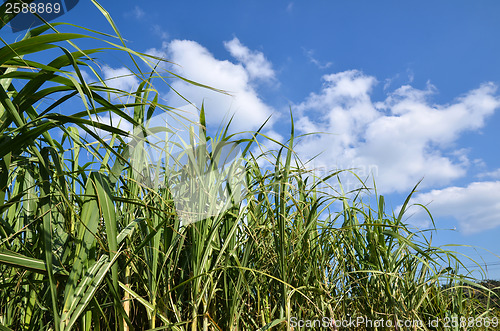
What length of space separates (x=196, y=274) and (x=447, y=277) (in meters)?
1.05

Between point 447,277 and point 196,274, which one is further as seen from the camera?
point 447,277

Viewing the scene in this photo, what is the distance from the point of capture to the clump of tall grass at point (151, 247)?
78 centimetres

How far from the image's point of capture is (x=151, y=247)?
3.34 ft

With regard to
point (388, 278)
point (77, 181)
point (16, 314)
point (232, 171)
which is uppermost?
point (232, 171)

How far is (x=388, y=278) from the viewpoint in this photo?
4.50ft

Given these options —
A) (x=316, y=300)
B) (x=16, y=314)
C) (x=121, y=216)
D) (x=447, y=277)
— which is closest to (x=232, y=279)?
(x=316, y=300)

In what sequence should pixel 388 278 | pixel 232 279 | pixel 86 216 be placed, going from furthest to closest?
pixel 388 278 < pixel 232 279 < pixel 86 216

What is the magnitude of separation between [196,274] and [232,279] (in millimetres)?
209

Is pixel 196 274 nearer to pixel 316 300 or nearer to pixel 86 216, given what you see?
pixel 86 216

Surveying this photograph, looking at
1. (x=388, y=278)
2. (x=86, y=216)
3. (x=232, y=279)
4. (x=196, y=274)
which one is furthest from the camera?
(x=388, y=278)

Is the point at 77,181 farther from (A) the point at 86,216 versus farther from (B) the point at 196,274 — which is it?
(B) the point at 196,274

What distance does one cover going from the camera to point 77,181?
112 cm

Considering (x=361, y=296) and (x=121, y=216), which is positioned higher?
(x=121, y=216)

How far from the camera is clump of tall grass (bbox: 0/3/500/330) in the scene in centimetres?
78
